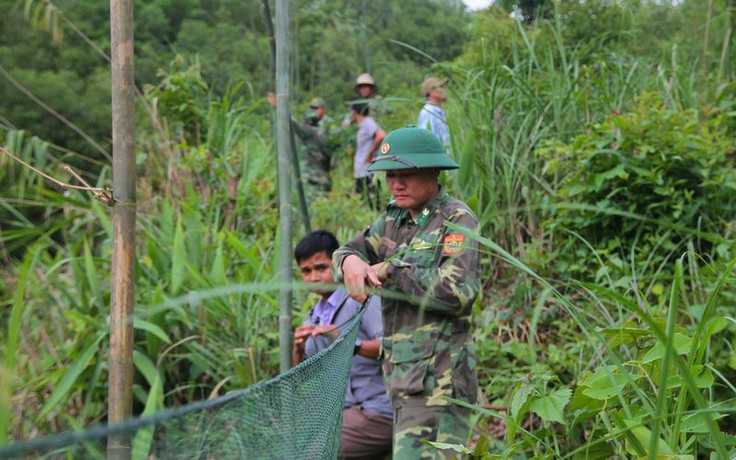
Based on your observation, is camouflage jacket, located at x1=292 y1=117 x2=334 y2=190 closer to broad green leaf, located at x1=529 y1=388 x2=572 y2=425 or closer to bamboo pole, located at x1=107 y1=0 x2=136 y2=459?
bamboo pole, located at x1=107 y1=0 x2=136 y2=459

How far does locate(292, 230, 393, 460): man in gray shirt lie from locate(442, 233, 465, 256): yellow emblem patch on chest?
0.57 metres

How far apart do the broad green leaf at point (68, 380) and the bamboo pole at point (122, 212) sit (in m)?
2.11

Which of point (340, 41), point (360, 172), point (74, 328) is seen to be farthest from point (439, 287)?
point (340, 41)

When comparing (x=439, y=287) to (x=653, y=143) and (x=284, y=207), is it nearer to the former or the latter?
(x=284, y=207)

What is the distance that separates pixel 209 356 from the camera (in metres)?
3.95

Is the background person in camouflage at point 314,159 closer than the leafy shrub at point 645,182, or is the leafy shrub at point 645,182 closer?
the leafy shrub at point 645,182

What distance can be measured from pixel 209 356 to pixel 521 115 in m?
2.22

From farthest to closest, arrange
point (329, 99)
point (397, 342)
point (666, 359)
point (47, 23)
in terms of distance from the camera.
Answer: point (329, 99), point (47, 23), point (397, 342), point (666, 359)

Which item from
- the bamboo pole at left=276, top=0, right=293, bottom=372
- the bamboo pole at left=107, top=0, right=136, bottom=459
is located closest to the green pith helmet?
the bamboo pole at left=276, top=0, right=293, bottom=372

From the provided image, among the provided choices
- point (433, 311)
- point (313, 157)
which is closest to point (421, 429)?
point (433, 311)

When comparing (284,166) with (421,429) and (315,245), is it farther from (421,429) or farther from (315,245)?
(421,429)

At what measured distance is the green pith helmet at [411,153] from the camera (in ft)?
7.88

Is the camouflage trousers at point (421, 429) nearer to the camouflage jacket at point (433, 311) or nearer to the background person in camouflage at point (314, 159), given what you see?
the camouflage jacket at point (433, 311)

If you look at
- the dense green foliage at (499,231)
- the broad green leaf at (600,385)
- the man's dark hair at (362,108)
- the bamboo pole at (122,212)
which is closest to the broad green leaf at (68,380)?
the dense green foliage at (499,231)
